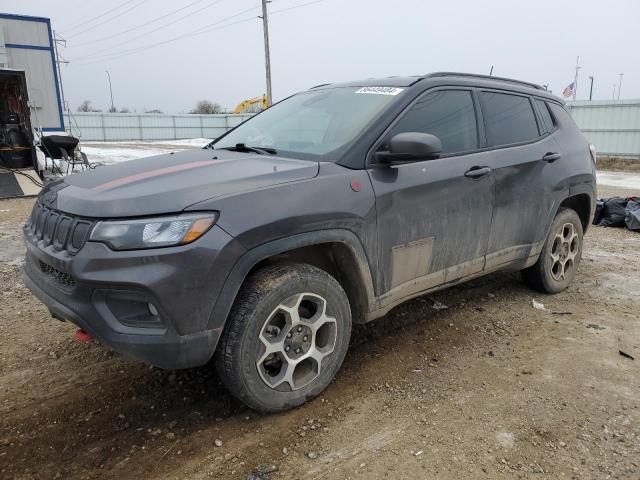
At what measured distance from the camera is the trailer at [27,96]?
1255 centimetres

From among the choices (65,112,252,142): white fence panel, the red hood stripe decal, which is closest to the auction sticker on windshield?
the red hood stripe decal

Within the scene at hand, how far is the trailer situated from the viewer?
41.2 ft

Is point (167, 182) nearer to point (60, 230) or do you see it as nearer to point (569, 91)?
point (60, 230)

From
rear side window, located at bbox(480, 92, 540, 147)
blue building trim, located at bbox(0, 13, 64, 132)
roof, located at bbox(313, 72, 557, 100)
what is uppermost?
blue building trim, located at bbox(0, 13, 64, 132)

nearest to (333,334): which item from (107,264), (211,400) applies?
(211,400)

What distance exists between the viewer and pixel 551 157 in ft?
13.6

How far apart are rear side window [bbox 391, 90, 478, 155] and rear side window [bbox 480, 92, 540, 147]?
19 cm

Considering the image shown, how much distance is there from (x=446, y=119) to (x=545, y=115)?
4.72 feet

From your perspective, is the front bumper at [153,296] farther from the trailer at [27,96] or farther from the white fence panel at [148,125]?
the white fence panel at [148,125]

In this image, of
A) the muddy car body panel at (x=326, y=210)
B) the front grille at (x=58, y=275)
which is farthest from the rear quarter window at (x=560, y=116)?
the front grille at (x=58, y=275)

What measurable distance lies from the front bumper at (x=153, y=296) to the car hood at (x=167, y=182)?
201 millimetres

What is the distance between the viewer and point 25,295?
444 cm

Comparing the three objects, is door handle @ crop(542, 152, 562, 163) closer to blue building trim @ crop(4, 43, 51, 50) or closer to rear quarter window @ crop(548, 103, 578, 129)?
rear quarter window @ crop(548, 103, 578, 129)

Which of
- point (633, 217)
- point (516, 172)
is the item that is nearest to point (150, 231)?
point (516, 172)
